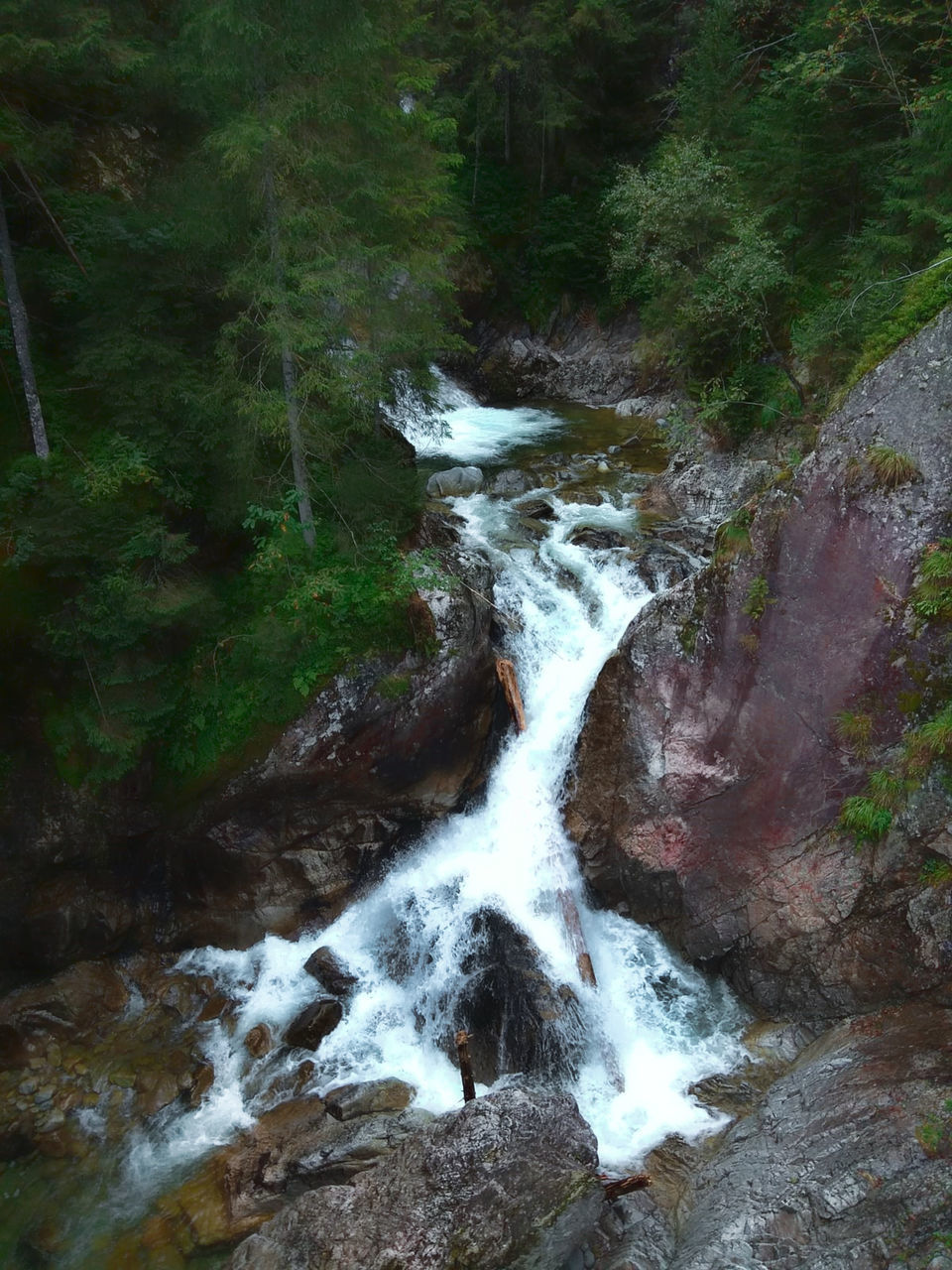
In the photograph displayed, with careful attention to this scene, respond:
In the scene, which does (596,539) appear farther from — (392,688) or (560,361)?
(560,361)

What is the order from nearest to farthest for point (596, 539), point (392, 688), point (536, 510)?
point (392, 688)
point (596, 539)
point (536, 510)

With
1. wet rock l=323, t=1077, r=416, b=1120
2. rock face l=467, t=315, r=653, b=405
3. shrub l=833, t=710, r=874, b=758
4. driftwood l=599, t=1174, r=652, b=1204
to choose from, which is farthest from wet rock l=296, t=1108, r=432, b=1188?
rock face l=467, t=315, r=653, b=405

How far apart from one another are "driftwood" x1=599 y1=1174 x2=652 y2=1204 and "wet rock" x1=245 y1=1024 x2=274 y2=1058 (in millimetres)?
A: 5456

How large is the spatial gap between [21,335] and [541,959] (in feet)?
40.3

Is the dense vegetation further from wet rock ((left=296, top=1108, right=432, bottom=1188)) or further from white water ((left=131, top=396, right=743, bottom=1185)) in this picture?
wet rock ((left=296, top=1108, right=432, bottom=1188))

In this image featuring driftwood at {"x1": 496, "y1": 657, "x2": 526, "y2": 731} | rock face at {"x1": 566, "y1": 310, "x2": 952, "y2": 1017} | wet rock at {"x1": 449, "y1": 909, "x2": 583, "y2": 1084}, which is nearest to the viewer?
rock face at {"x1": 566, "y1": 310, "x2": 952, "y2": 1017}

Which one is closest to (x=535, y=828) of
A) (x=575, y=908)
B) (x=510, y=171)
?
(x=575, y=908)

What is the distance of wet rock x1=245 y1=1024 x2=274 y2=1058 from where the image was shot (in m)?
10.9

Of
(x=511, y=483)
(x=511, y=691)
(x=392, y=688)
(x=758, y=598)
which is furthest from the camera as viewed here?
(x=511, y=483)

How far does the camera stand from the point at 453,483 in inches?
742

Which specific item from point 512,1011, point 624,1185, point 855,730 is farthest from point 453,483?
point 624,1185

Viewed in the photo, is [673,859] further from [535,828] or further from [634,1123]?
[634,1123]

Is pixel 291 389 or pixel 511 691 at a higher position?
pixel 291 389

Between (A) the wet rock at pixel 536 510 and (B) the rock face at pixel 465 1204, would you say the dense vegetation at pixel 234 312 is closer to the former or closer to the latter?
(A) the wet rock at pixel 536 510
